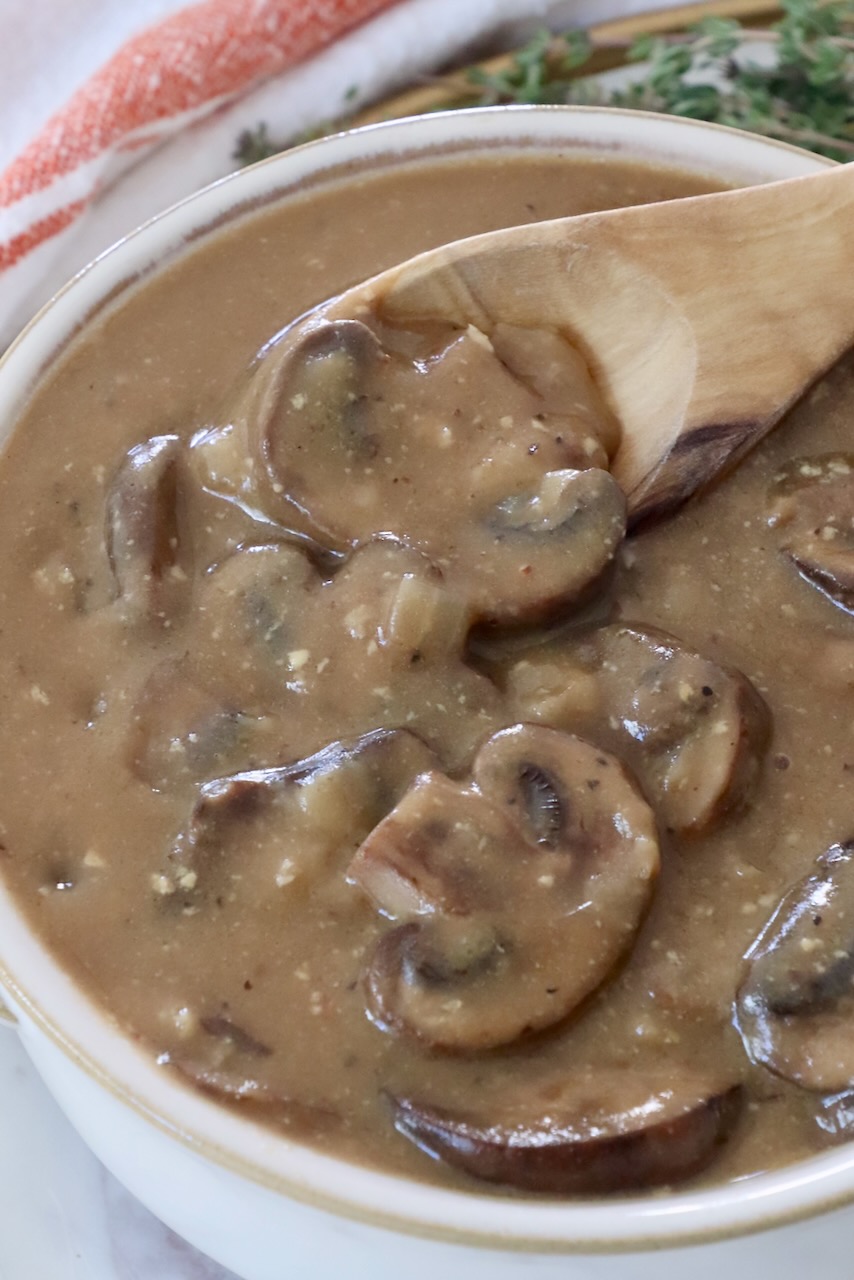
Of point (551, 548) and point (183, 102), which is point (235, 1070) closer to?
point (551, 548)

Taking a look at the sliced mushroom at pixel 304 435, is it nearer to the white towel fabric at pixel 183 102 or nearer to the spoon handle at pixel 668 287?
the spoon handle at pixel 668 287

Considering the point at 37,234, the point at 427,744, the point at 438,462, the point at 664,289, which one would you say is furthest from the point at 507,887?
the point at 37,234

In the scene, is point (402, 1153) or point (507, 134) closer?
point (402, 1153)

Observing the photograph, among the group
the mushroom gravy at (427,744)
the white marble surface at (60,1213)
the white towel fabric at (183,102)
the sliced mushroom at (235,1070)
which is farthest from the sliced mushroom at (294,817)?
the white towel fabric at (183,102)

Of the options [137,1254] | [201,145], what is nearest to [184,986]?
[137,1254]

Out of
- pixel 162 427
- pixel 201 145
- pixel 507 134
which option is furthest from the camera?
pixel 201 145

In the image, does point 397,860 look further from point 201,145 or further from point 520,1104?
point 201,145

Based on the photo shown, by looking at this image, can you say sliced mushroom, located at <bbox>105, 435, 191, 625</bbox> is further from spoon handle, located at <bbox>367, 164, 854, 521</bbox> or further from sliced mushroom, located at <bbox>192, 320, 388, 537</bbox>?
spoon handle, located at <bbox>367, 164, 854, 521</bbox>
